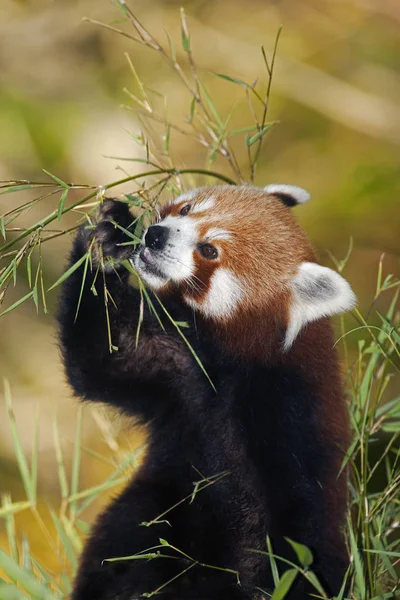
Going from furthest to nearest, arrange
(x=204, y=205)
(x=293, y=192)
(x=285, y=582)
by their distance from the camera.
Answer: (x=293, y=192)
(x=204, y=205)
(x=285, y=582)

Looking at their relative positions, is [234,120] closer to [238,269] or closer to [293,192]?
[293,192]

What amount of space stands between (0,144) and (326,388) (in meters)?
3.46

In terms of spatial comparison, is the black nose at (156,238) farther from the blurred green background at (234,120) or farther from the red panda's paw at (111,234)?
the blurred green background at (234,120)

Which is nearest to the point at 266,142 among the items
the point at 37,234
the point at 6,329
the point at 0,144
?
the point at 0,144

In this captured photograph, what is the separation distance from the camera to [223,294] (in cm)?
238

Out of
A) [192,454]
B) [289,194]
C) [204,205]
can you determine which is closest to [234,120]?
[289,194]

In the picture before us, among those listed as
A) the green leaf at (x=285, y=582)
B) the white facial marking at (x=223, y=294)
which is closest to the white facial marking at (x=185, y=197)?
the white facial marking at (x=223, y=294)

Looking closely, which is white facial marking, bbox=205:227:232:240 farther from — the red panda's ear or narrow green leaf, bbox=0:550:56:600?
narrow green leaf, bbox=0:550:56:600

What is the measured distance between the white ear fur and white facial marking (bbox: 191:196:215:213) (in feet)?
1.11

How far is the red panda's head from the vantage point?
2.34m

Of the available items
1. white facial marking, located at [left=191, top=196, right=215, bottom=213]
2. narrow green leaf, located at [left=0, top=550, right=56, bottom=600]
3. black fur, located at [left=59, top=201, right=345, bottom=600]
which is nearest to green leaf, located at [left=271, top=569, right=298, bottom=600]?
narrow green leaf, located at [left=0, top=550, right=56, bottom=600]

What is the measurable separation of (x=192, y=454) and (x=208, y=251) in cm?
64

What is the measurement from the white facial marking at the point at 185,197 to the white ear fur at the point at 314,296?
0.43m

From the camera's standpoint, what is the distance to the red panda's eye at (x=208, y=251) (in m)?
2.37
